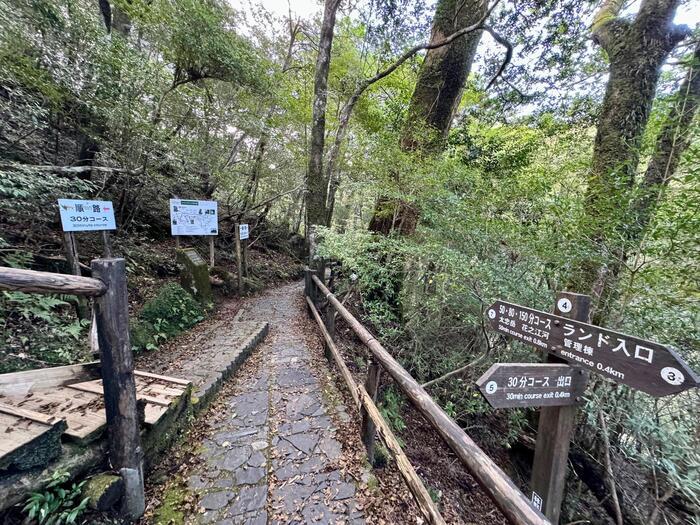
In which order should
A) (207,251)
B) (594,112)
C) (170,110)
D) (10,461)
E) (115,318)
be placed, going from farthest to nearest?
(207,251)
(170,110)
(594,112)
(115,318)
(10,461)

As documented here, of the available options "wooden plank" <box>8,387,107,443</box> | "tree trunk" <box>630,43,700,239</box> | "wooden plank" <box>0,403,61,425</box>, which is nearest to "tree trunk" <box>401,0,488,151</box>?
"tree trunk" <box>630,43,700,239</box>

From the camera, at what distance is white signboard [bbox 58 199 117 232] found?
3.31 meters

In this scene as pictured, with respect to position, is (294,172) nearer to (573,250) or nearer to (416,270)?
(416,270)

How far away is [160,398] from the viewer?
235 centimetres

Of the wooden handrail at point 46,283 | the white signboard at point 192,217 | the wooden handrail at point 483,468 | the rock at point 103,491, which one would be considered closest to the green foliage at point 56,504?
the rock at point 103,491

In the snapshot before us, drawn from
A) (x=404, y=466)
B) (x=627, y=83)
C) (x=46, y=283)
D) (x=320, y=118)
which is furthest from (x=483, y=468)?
(x=320, y=118)

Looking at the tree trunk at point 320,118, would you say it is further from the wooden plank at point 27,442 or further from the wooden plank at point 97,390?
the wooden plank at point 27,442

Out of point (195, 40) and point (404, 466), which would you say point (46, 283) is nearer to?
point (404, 466)

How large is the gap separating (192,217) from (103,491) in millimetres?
5435

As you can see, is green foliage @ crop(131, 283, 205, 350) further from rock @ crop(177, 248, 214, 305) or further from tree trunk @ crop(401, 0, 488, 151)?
tree trunk @ crop(401, 0, 488, 151)

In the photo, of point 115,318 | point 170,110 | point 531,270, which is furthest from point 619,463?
point 170,110

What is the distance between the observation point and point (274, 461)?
2316 millimetres

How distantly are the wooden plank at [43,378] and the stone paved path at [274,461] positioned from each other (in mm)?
1156

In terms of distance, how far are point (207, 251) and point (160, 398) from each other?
7377mm
